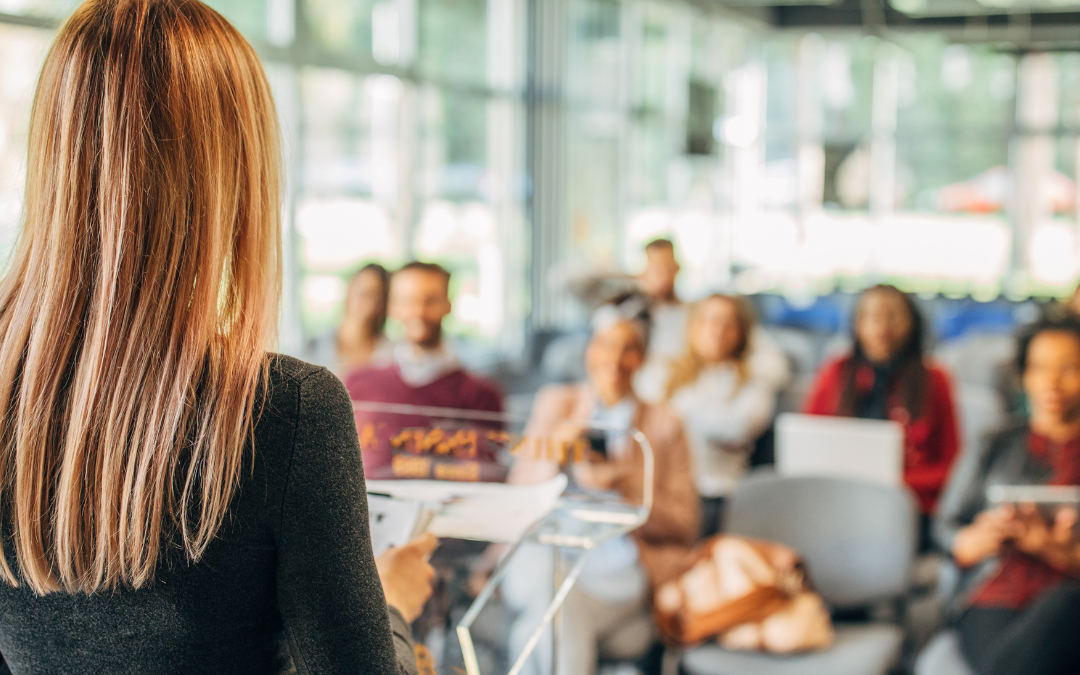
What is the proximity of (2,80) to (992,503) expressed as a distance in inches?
143

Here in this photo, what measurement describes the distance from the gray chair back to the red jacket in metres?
0.74

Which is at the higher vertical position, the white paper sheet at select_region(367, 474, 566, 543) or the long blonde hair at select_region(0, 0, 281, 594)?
the long blonde hair at select_region(0, 0, 281, 594)

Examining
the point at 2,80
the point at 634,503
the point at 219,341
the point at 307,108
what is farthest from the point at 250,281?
the point at 307,108

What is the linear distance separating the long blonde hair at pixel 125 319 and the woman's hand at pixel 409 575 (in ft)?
1.14

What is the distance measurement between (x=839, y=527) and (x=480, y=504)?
186cm

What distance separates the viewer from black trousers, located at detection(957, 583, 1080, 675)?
2246 mm

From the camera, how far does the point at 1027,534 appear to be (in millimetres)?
2553

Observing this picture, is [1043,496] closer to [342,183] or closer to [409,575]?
[409,575]

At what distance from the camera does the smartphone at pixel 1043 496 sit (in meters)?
2.53

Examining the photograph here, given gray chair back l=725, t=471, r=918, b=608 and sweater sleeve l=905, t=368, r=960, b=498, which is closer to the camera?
gray chair back l=725, t=471, r=918, b=608

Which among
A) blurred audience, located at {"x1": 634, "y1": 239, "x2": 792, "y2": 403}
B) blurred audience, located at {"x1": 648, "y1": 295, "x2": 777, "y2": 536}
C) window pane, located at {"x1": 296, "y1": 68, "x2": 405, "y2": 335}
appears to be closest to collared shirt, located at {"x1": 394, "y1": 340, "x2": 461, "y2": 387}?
blurred audience, located at {"x1": 648, "y1": 295, "x2": 777, "y2": 536}

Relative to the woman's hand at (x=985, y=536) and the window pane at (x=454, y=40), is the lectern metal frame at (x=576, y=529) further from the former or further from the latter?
the window pane at (x=454, y=40)

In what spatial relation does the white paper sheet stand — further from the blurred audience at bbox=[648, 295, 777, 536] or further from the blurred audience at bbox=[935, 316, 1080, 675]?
the blurred audience at bbox=[648, 295, 777, 536]

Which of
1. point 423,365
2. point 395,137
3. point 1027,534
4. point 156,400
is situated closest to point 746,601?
point 1027,534
